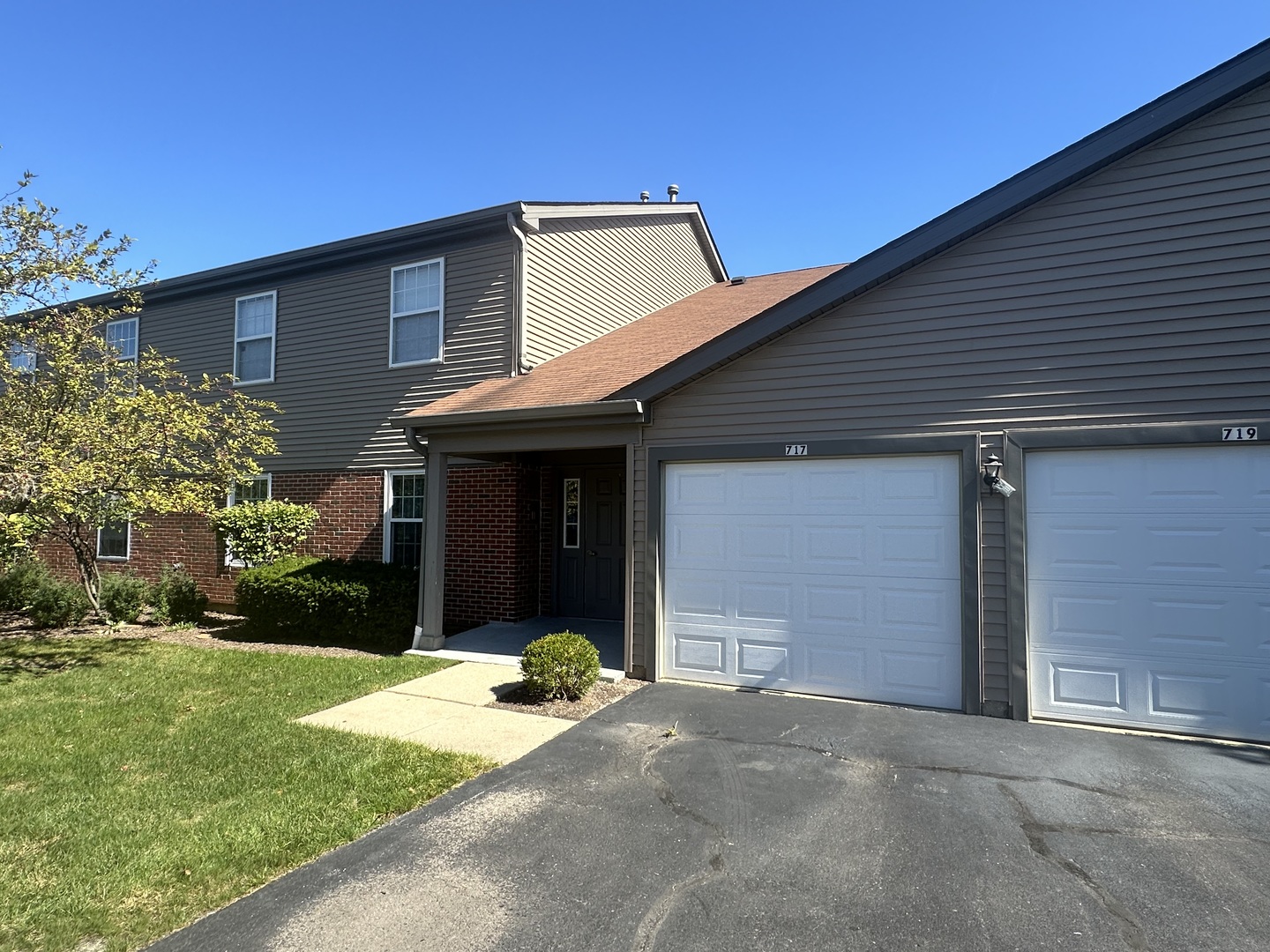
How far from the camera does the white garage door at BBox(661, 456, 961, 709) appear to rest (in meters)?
6.44

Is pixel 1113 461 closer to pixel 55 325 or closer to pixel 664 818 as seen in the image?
pixel 664 818

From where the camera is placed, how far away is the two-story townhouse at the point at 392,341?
412 inches

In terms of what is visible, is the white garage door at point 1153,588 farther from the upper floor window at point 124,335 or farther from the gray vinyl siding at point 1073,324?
the upper floor window at point 124,335

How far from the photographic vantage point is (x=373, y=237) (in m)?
11.2

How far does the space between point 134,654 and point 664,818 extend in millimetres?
8324

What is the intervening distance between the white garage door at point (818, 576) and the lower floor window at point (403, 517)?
16.8 ft

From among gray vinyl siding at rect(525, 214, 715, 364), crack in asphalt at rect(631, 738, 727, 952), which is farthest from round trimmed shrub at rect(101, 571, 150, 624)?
crack in asphalt at rect(631, 738, 727, 952)

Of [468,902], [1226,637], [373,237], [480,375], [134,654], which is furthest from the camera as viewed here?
[373,237]

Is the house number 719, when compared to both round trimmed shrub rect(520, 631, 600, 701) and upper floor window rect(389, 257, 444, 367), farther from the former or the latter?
upper floor window rect(389, 257, 444, 367)

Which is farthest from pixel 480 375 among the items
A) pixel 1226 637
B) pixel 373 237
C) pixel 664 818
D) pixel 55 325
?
pixel 1226 637

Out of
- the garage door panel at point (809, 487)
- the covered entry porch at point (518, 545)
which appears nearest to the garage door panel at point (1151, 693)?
the garage door panel at point (809, 487)

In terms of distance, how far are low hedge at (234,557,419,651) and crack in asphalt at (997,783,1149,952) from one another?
7514 mm

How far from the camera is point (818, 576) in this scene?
686 cm

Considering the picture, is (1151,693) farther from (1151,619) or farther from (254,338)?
(254,338)
